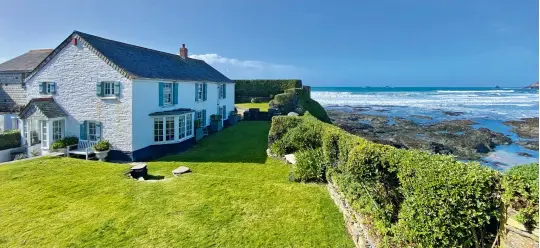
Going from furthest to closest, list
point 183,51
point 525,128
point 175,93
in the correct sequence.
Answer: point 525,128 < point 183,51 < point 175,93

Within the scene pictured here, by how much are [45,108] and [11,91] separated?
12.7m

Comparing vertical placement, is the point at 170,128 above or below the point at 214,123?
above

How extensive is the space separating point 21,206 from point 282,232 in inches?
341

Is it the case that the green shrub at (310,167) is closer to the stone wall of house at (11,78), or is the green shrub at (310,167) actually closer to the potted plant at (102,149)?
the potted plant at (102,149)

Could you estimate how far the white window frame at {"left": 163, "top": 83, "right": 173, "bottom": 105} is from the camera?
19812 mm

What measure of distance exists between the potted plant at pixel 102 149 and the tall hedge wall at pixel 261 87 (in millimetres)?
32422

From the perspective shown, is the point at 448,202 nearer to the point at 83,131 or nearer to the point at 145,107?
the point at 145,107

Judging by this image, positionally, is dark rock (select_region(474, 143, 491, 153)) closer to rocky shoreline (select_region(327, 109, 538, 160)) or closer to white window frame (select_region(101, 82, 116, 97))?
rocky shoreline (select_region(327, 109, 538, 160))

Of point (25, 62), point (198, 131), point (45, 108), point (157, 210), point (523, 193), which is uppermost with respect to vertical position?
point (25, 62)

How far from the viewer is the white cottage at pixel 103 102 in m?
17.0

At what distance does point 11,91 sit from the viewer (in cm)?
2572

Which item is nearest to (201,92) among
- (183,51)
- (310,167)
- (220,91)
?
(220,91)

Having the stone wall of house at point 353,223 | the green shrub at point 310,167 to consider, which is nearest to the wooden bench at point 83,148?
the green shrub at point 310,167

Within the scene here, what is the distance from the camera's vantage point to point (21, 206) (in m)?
9.59
